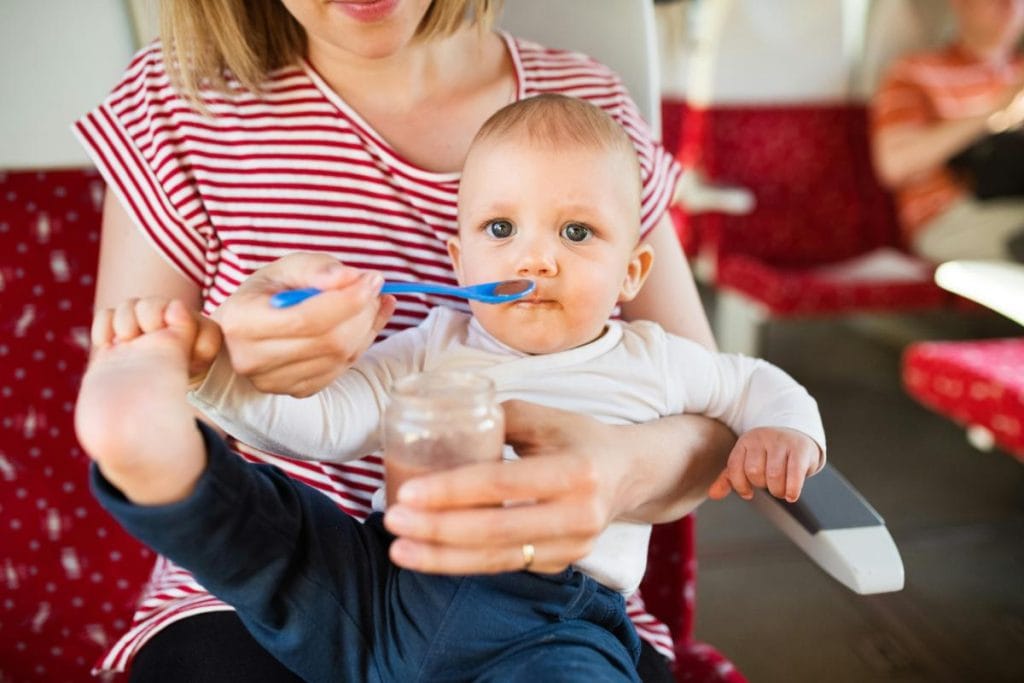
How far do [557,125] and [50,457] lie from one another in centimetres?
73

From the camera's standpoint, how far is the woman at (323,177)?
3.10 ft

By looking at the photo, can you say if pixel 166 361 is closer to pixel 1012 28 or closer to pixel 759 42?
pixel 759 42

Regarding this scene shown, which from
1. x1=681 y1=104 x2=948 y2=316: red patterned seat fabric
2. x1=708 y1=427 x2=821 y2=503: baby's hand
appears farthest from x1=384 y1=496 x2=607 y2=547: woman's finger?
x1=681 y1=104 x2=948 y2=316: red patterned seat fabric

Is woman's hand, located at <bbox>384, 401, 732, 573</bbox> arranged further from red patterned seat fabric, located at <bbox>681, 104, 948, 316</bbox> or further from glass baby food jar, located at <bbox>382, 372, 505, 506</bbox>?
red patterned seat fabric, located at <bbox>681, 104, 948, 316</bbox>

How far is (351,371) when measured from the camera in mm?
917

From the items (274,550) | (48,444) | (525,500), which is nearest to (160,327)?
(274,550)

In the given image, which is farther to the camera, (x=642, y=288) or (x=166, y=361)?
(x=642, y=288)

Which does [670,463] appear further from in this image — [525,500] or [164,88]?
[164,88]

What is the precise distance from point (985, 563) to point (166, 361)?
2.14 meters

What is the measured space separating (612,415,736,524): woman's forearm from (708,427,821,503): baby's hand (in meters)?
0.04

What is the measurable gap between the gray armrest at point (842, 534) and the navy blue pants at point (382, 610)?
0.79 feet

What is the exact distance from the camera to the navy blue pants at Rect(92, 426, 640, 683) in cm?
78

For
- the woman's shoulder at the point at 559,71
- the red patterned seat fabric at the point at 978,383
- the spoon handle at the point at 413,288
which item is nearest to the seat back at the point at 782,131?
the red patterned seat fabric at the point at 978,383

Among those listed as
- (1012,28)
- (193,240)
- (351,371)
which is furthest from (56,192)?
(1012,28)
